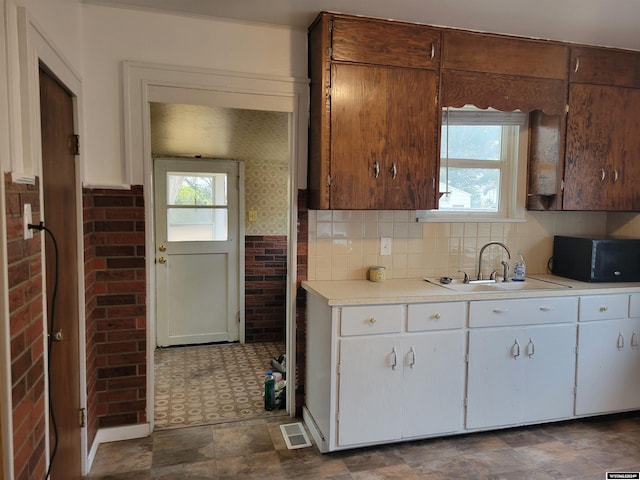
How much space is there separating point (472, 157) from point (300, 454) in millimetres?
2224

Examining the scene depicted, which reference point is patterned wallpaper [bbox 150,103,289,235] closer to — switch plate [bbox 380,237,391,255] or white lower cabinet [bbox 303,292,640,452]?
switch plate [bbox 380,237,391,255]

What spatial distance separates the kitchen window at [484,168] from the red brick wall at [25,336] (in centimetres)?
230

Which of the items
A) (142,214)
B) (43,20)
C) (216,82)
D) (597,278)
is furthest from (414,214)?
(43,20)

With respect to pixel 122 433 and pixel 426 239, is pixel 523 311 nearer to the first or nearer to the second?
pixel 426 239

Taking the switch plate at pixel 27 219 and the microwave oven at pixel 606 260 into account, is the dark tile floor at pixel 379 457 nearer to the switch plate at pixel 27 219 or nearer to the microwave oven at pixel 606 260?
the microwave oven at pixel 606 260

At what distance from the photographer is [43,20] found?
1.69 metres

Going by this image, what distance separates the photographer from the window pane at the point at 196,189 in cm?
422

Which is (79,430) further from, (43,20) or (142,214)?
(43,20)

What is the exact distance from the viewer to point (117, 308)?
2.50 m

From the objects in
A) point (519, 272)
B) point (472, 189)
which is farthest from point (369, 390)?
point (472, 189)

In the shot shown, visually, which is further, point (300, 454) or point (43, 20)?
point (300, 454)

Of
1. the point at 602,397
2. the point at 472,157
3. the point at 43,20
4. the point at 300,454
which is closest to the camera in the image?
the point at 43,20

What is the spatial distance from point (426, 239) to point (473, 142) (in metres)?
0.78

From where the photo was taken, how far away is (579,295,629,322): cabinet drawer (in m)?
2.67
